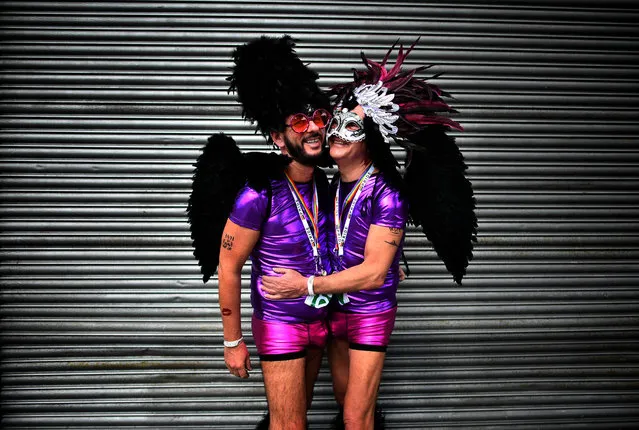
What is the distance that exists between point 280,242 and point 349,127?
772mm

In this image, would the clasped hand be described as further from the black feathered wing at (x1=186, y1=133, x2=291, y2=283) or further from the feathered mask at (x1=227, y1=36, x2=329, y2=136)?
the feathered mask at (x1=227, y1=36, x2=329, y2=136)

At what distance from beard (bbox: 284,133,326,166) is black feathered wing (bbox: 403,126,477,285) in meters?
0.51

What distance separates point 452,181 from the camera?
100.0 inches

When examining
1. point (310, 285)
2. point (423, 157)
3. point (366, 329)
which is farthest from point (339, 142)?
point (366, 329)

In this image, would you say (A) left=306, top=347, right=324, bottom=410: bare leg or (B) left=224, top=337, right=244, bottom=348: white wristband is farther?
(A) left=306, top=347, right=324, bottom=410: bare leg

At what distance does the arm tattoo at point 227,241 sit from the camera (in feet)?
8.52

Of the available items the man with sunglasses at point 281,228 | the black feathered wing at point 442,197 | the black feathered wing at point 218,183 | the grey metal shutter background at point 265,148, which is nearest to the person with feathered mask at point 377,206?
the black feathered wing at point 442,197

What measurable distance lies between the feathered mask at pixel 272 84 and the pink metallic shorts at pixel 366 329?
4.00ft

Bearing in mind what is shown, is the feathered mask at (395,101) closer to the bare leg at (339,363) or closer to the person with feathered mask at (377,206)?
the person with feathered mask at (377,206)

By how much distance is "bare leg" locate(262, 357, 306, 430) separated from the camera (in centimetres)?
265

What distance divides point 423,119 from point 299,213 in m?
0.90

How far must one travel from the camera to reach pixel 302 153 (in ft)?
8.43

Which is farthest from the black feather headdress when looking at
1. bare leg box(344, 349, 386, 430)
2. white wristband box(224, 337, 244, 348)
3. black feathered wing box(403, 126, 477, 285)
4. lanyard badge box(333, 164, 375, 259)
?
white wristband box(224, 337, 244, 348)

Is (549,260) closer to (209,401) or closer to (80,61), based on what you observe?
(209,401)
